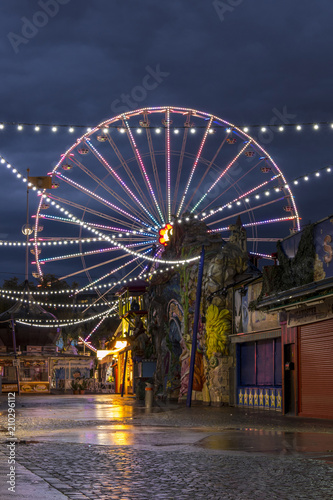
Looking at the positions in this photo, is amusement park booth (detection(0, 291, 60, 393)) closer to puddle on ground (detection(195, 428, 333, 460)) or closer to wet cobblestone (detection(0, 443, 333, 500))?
puddle on ground (detection(195, 428, 333, 460))

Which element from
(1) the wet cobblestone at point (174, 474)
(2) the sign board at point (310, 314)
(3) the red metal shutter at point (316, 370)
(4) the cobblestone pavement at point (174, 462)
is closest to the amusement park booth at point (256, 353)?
(2) the sign board at point (310, 314)

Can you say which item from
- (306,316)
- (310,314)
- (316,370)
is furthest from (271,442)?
(306,316)

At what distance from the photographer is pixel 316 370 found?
72.7 ft

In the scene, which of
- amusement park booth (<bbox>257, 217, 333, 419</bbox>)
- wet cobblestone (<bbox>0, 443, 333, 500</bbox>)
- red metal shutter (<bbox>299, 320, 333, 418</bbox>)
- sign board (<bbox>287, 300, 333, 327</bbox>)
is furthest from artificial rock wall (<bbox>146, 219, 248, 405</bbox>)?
wet cobblestone (<bbox>0, 443, 333, 500</bbox>)

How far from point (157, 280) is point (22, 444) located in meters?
30.6

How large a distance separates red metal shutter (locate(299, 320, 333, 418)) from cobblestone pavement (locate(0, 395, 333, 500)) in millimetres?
4542

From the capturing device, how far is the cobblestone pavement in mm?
7568

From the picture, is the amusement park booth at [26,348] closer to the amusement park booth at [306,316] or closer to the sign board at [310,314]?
the amusement park booth at [306,316]

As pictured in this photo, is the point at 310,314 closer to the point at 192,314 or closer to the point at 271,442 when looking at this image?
the point at 271,442

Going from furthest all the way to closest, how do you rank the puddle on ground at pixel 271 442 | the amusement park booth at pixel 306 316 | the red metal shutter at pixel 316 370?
1. the red metal shutter at pixel 316 370
2. the amusement park booth at pixel 306 316
3. the puddle on ground at pixel 271 442

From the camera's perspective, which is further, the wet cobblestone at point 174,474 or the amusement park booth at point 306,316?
the amusement park booth at point 306,316

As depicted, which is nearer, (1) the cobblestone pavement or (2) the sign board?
(1) the cobblestone pavement

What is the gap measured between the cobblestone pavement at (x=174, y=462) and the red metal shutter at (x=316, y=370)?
454cm

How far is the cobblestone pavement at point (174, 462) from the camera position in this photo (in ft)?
24.8
